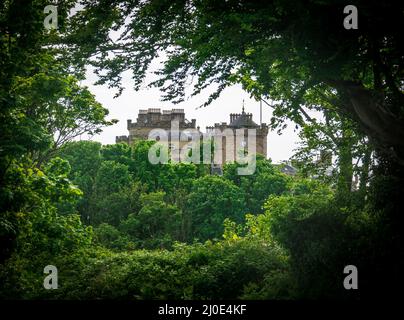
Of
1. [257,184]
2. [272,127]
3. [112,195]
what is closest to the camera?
[272,127]

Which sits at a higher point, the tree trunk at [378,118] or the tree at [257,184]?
the tree at [257,184]

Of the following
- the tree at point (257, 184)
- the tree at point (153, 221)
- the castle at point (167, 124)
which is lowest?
the tree at point (153, 221)

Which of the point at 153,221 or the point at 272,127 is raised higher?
the point at 272,127

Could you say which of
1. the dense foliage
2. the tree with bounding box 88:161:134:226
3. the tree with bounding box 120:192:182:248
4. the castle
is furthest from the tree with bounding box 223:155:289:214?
the dense foliage

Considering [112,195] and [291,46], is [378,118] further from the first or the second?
[112,195]

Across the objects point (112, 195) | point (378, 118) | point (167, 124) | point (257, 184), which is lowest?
point (378, 118)

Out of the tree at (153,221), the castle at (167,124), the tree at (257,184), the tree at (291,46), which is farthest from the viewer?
the castle at (167,124)

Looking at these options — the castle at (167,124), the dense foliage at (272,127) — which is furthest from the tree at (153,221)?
the castle at (167,124)

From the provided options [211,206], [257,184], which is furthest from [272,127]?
[257,184]

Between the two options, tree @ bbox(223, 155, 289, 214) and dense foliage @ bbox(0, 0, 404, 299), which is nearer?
dense foliage @ bbox(0, 0, 404, 299)

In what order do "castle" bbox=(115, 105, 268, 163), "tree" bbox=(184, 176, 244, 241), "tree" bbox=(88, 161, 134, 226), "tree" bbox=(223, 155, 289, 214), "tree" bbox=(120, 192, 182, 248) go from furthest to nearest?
"castle" bbox=(115, 105, 268, 163)
"tree" bbox=(223, 155, 289, 214)
"tree" bbox=(184, 176, 244, 241)
"tree" bbox=(88, 161, 134, 226)
"tree" bbox=(120, 192, 182, 248)

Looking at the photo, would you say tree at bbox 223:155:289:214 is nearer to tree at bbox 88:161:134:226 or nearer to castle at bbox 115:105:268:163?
tree at bbox 88:161:134:226

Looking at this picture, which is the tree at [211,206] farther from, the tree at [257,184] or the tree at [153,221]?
the tree at [153,221]

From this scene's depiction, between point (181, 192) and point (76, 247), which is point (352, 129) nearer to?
point (76, 247)
